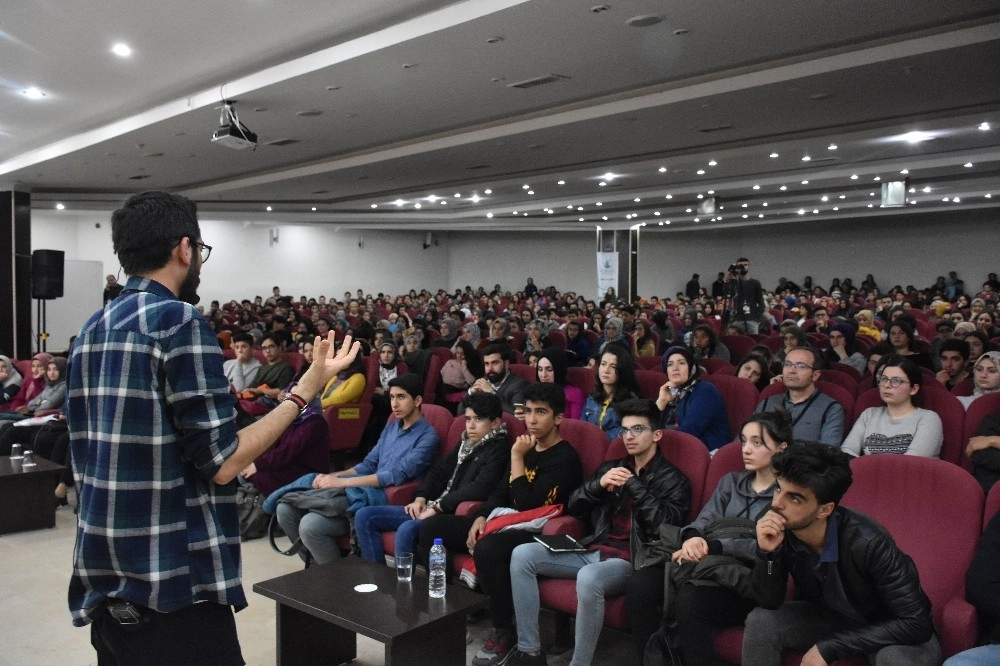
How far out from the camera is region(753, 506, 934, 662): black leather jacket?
7.70 feet

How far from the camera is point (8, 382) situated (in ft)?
24.8

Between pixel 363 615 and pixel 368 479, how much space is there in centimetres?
149

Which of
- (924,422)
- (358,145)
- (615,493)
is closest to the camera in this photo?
(615,493)

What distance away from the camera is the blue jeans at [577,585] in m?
3.06

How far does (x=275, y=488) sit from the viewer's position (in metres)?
4.85

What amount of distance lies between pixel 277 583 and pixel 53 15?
5246 millimetres

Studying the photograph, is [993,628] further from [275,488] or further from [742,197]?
[742,197]

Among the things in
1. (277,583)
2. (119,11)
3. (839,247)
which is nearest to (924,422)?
(277,583)

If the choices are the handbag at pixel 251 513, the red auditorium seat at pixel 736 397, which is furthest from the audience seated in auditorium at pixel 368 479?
the red auditorium seat at pixel 736 397

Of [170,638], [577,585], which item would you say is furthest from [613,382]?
[170,638]

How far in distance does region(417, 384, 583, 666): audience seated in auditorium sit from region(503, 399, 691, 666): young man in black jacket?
0.10 meters

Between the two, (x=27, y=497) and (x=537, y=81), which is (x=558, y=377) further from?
(x=27, y=497)

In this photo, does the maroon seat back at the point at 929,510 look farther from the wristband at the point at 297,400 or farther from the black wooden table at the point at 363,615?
the wristband at the point at 297,400

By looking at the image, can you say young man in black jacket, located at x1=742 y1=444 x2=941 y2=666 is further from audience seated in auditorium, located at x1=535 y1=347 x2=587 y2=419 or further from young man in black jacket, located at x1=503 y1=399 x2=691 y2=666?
audience seated in auditorium, located at x1=535 y1=347 x2=587 y2=419
